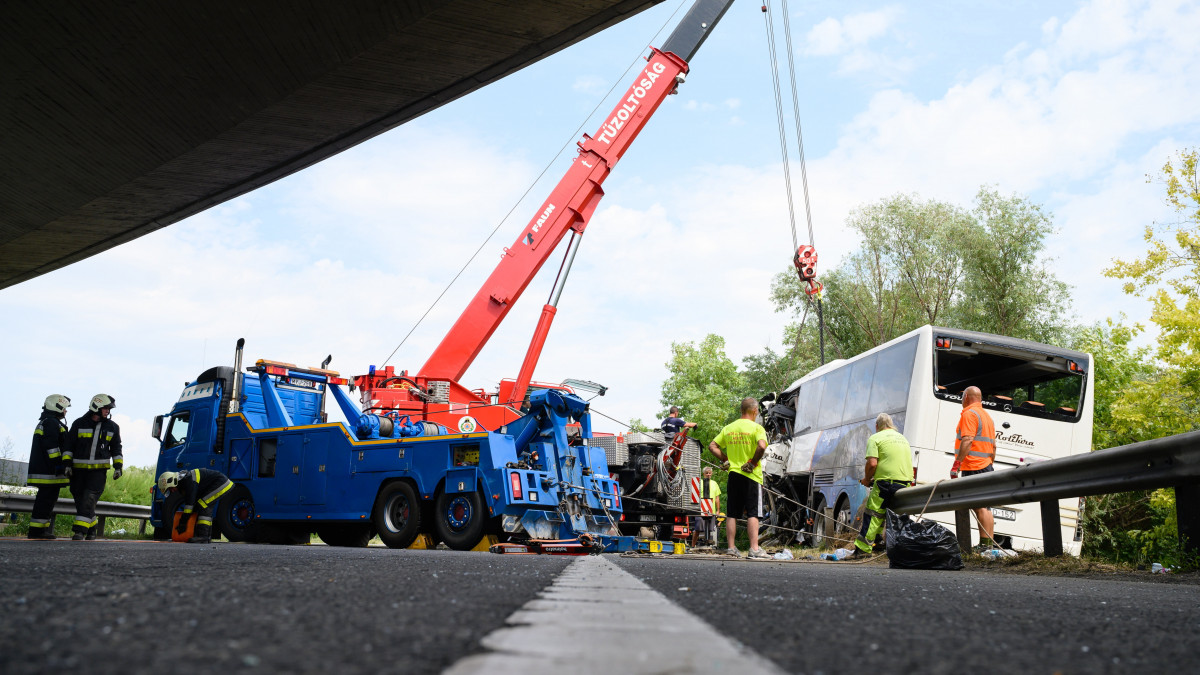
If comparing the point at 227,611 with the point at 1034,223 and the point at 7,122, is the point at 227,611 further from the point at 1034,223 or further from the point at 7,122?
the point at 1034,223

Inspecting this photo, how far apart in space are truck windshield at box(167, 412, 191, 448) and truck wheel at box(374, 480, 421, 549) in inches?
194

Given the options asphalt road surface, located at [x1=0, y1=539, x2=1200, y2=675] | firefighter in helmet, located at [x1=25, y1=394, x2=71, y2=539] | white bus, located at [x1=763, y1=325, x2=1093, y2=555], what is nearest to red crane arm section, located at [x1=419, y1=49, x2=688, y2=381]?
firefighter in helmet, located at [x1=25, y1=394, x2=71, y2=539]

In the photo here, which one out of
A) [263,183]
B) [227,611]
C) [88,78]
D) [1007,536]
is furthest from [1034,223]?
[227,611]

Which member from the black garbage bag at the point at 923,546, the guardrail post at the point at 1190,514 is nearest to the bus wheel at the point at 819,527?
the black garbage bag at the point at 923,546

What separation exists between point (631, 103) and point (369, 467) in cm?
798

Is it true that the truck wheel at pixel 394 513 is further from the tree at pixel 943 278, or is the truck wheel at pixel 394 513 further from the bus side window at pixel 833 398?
the tree at pixel 943 278

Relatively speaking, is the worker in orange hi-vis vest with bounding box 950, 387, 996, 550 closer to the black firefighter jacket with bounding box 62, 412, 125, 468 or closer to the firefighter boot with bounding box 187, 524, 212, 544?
the firefighter boot with bounding box 187, 524, 212, 544

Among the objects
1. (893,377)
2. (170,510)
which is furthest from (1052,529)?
(170,510)

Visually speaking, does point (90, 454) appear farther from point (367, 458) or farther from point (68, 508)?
point (68, 508)

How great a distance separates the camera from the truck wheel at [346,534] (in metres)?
14.7

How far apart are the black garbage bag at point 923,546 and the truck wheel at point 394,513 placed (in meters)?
6.43

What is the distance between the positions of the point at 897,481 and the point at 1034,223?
25.2m

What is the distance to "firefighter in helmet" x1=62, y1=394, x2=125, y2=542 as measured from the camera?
12.2 metres

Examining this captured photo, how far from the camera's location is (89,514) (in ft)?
40.3
